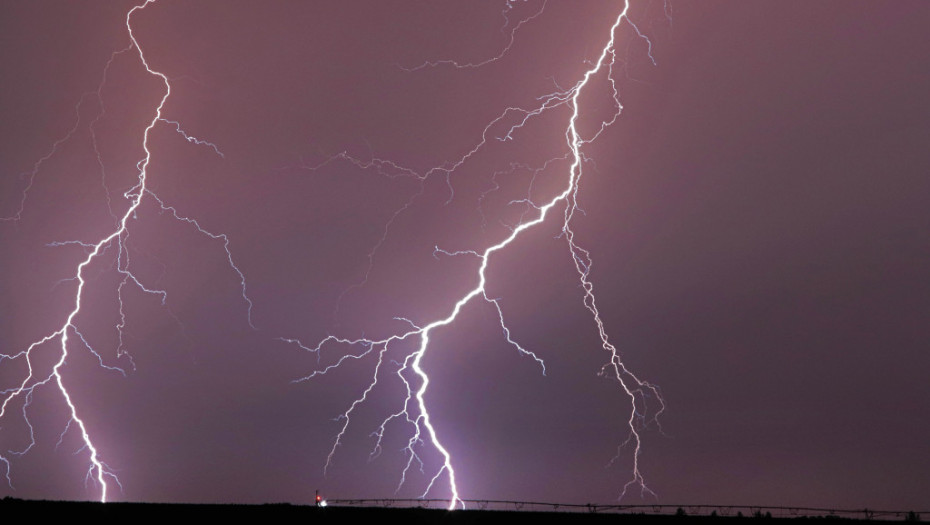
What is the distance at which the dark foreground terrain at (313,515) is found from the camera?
718cm

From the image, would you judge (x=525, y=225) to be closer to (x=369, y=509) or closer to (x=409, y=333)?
(x=409, y=333)

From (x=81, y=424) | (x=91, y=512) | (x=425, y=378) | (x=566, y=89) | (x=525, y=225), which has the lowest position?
(x=91, y=512)

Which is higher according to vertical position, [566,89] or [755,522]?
[566,89]

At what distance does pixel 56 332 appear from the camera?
14.2 metres

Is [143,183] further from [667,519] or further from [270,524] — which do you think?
[667,519]

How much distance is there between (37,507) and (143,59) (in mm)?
8749

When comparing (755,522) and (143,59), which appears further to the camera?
(143,59)

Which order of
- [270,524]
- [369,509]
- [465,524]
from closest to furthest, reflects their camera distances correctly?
1. [270,524]
2. [465,524]
3. [369,509]

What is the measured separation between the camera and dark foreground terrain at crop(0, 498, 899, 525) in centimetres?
718

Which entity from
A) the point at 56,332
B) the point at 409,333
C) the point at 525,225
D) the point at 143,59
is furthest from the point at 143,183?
the point at 525,225

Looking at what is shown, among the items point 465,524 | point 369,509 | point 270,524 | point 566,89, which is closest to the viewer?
point 270,524

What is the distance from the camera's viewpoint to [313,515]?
775cm

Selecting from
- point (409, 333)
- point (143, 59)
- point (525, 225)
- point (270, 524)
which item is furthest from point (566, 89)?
point (270, 524)

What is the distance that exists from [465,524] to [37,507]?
3889 millimetres
